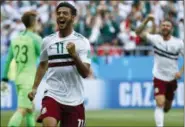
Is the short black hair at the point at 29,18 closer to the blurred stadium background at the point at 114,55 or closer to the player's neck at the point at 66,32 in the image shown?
the player's neck at the point at 66,32

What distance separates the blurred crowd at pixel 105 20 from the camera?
92.4 feet

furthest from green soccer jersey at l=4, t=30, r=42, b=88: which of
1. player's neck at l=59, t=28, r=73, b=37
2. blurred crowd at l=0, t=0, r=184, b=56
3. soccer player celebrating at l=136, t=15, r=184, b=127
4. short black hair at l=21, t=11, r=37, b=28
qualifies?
blurred crowd at l=0, t=0, r=184, b=56

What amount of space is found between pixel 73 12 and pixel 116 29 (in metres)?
19.6

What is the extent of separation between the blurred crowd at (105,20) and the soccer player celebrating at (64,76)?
56.6ft

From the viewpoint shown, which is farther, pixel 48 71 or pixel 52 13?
pixel 52 13

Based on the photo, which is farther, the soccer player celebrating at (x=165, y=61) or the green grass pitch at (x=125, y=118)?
the green grass pitch at (x=125, y=118)

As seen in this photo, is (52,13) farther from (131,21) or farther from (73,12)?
(73,12)

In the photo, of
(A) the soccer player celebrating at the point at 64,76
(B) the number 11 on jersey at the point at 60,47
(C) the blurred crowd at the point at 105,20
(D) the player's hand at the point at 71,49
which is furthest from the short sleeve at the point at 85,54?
(C) the blurred crowd at the point at 105,20

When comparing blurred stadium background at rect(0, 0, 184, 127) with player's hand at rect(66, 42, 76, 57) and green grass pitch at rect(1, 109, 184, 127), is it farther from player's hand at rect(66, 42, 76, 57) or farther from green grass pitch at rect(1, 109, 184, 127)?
player's hand at rect(66, 42, 76, 57)

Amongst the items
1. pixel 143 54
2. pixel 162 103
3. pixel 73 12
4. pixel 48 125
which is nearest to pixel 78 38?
pixel 73 12

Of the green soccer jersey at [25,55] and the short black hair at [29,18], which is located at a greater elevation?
the short black hair at [29,18]

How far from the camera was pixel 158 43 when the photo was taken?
16281 mm

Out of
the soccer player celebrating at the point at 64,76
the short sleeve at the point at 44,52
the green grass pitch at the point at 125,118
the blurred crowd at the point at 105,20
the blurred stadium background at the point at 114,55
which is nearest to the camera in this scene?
the soccer player celebrating at the point at 64,76

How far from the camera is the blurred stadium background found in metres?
23.9
